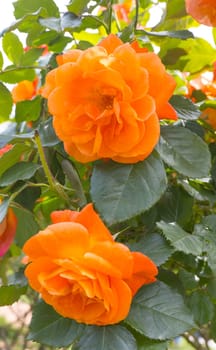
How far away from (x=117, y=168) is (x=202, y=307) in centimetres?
17

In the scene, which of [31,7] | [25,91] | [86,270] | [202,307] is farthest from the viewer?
[25,91]

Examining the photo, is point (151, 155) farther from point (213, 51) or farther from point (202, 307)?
point (213, 51)

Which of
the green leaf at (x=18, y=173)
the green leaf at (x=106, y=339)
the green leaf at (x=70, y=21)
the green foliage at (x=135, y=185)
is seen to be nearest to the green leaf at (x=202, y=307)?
the green foliage at (x=135, y=185)

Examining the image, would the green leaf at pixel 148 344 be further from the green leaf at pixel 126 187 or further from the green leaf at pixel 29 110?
the green leaf at pixel 29 110

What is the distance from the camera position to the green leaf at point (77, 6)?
0.67 meters

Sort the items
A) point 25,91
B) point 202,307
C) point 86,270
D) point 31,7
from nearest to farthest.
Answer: point 86,270 < point 202,307 < point 31,7 < point 25,91

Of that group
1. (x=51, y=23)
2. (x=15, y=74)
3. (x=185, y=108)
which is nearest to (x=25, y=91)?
(x=15, y=74)

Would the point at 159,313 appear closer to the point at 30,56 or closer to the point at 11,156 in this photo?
the point at 11,156

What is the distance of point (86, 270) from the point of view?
47 cm

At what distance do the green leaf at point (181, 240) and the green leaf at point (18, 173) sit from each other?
0.49 ft

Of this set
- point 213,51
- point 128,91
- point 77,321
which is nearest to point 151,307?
point 77,321

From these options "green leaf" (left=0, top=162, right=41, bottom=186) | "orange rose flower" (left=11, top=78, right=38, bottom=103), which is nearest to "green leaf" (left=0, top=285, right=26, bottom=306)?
"green leaf" (left=0, top=162, right=41, bottom=186)

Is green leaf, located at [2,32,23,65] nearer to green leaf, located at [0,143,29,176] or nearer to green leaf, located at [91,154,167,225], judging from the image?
green leaf, located at [0,143,29,176]

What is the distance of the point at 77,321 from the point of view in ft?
1.69
